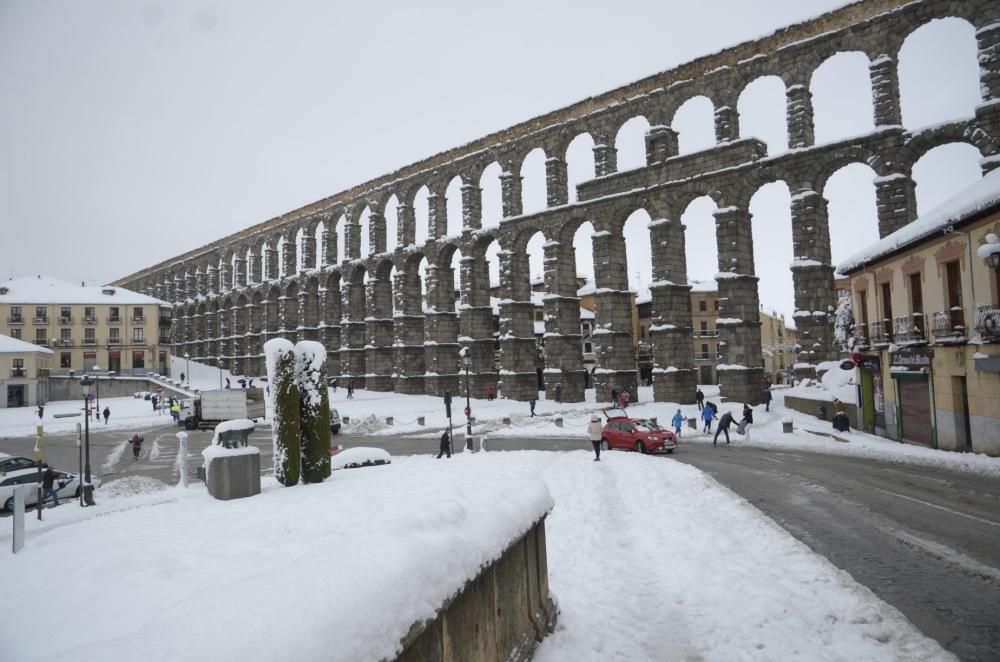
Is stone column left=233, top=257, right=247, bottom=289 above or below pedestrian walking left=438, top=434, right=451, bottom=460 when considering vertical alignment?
above

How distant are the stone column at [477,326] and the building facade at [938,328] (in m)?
29.0

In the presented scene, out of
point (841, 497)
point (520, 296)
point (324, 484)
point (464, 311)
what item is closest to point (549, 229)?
point (520, 296)

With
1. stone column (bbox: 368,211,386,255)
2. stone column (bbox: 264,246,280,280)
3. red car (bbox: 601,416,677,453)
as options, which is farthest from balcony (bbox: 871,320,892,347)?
stone column (bbox: 264,246,280,280)

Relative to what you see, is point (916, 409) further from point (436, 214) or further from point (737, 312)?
point (436, 214)

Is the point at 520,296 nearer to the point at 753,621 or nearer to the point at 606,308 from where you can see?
the point at 606,308

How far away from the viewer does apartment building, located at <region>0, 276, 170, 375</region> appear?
209 ft

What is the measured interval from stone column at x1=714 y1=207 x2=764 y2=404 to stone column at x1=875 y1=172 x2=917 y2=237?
22.4 ft

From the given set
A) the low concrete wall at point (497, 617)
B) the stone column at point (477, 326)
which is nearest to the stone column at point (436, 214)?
the stone column at point (477, 326)

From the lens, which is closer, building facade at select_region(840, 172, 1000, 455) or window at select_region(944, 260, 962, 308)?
building facade at select_region(840, 172, 1000, 455)

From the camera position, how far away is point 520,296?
154 feet

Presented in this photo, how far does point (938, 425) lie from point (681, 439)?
30.8ft

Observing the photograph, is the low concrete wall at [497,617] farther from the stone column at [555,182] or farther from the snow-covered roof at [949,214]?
the stone column at [555,182]

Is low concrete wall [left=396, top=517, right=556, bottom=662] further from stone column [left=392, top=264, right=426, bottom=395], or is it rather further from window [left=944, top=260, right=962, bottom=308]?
stone column [left=392, top=264, right=426, bottom=395]

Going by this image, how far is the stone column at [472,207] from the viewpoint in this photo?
51062mm
